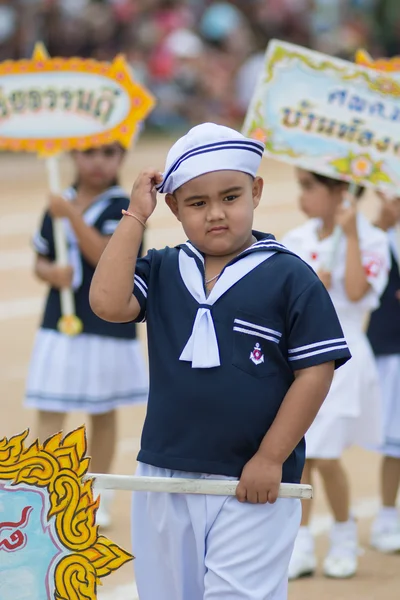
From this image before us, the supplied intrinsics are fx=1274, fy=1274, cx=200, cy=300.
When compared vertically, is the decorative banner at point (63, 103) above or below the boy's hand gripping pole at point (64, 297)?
above

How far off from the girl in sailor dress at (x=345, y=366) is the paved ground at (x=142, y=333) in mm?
142

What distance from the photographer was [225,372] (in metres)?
3.32

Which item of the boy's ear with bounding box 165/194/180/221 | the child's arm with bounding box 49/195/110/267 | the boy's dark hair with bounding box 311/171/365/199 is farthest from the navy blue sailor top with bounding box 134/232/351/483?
the child's arm with bounding box 49/195/110/267

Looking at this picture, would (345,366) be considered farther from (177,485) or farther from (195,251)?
(177,485)

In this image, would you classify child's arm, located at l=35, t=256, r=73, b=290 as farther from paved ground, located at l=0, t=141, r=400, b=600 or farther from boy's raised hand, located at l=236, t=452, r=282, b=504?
boy's raised hand, located at l=236, t=452, r=282, b=504

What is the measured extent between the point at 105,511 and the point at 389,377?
1.39 meters

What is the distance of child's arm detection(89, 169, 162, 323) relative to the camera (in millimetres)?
3350

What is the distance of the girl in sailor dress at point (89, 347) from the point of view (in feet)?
18.7

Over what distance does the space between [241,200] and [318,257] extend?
1.84 metres

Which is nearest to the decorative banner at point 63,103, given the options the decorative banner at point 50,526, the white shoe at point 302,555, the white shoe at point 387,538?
the white shoe at point 302,555

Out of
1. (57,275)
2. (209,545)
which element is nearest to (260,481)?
(209,545)

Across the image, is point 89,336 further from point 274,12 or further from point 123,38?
point 274,12

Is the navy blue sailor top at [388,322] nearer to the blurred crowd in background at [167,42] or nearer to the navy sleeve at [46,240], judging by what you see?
the navy sleeve at [46,240]

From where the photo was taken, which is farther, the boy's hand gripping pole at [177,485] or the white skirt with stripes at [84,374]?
the white skirt with stripes at [84,374]
